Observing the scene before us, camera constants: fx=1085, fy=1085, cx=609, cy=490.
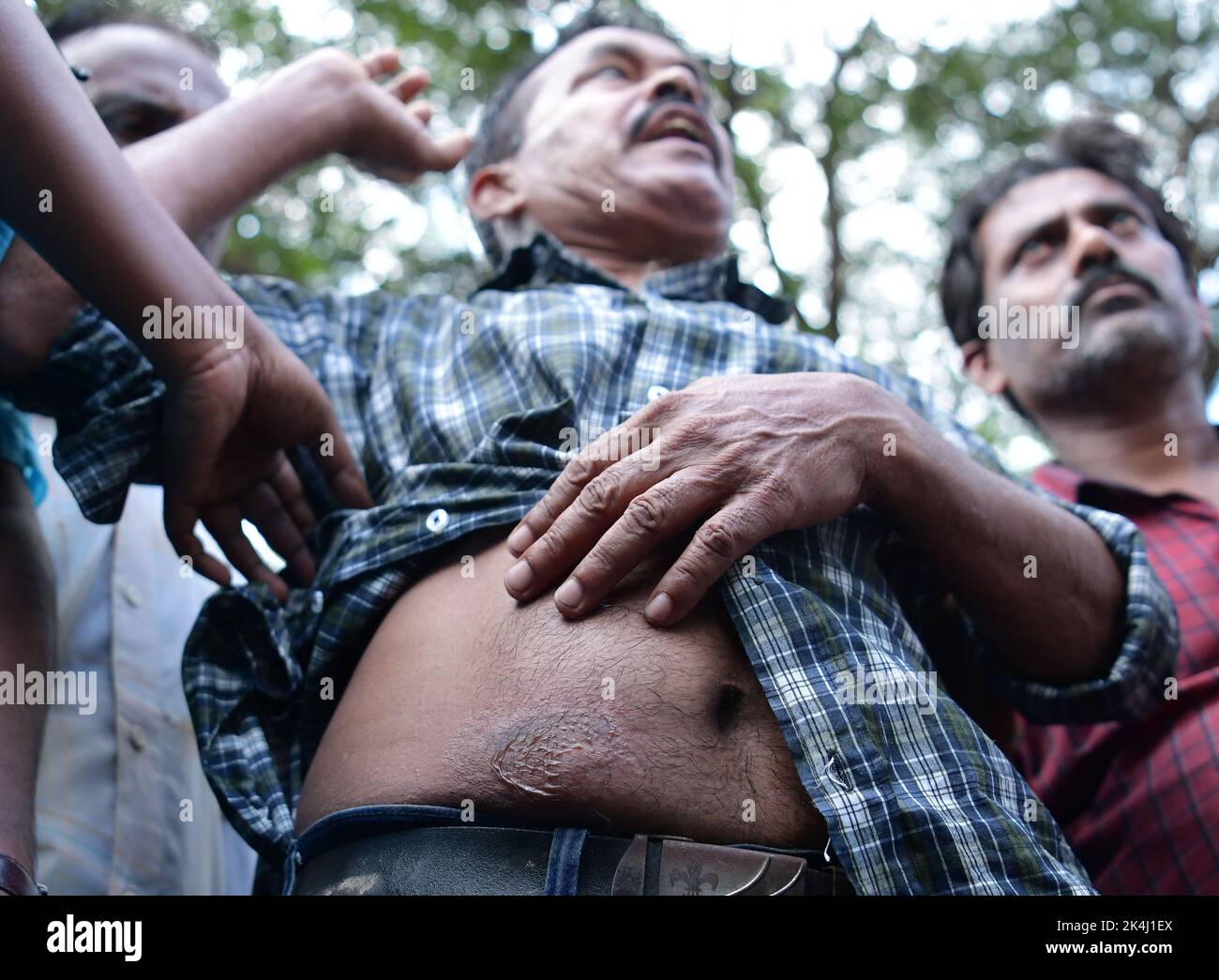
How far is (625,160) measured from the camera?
225 centimetres

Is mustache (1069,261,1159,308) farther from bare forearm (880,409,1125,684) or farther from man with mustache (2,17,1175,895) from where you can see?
bare forearm (880,409,1125,684)

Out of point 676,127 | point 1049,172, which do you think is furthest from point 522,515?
point 1049,172

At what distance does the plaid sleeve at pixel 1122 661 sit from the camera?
1594 millimetres

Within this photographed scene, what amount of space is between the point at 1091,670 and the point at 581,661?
0.84 metres

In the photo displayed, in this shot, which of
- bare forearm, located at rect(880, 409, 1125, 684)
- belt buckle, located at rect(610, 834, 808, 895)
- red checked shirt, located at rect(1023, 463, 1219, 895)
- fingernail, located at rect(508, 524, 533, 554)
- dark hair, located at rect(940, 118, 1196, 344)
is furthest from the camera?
dark hair, located at rect(940, 118, 1196, 344)

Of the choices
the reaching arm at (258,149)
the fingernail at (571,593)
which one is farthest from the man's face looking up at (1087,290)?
the fingernail at (571,593)

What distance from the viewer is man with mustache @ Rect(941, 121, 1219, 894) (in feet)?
6.07

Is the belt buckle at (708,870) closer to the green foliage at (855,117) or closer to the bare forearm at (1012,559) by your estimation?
the bare forearm at (1012,559)

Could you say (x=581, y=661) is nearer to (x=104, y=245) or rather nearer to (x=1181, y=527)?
(x=104, y=245)

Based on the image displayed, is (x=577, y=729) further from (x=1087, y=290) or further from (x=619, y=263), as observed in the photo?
(x=1087, y=290)

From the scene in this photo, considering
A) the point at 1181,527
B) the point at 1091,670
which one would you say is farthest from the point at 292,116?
the point at 1181,527

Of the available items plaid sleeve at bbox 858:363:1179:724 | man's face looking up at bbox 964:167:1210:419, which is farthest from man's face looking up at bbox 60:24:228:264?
man's face looking up at bbox 964:167:1210:419

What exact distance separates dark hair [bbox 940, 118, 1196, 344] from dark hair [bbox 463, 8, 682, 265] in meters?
1.09

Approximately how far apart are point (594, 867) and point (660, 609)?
0.98 feet
